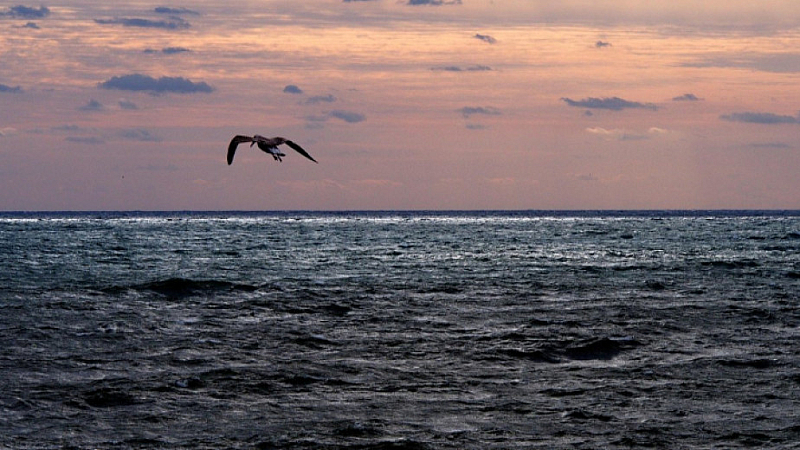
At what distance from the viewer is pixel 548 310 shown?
2642 centimetres

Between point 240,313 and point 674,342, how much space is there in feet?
37.7

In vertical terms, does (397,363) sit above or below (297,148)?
below

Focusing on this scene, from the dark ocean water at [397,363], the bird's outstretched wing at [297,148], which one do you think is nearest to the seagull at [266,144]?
the bird's outstretched wing at [297,148]

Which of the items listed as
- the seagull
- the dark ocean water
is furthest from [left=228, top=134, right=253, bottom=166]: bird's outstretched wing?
the dark ocean water

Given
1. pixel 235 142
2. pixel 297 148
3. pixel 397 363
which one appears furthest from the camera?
pixel 397 363

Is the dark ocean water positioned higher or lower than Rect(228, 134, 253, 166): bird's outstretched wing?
lower

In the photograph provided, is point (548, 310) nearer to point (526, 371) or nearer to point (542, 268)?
point (526, 371)

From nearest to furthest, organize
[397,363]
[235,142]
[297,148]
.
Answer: [297,148], [235,142], [397,363]

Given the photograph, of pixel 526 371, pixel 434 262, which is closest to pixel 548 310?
pixel 526 371

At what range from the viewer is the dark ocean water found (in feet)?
46.1

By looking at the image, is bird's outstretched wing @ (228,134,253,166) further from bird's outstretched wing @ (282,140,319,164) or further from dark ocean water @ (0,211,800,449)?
dark ocean water @ (0,211,800,449)

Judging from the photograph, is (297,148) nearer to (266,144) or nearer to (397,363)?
(266,144)

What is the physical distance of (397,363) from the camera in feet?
61.4

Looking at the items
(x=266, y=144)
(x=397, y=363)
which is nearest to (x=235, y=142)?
(x=266, y=144)
